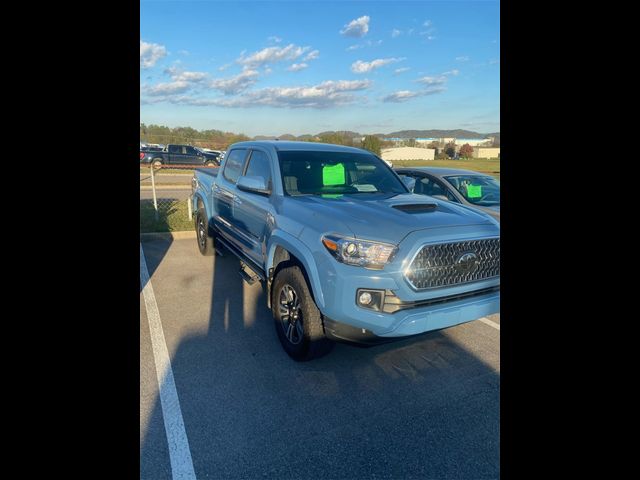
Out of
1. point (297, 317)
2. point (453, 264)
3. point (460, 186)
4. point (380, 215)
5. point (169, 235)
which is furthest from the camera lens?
point (169, 235)

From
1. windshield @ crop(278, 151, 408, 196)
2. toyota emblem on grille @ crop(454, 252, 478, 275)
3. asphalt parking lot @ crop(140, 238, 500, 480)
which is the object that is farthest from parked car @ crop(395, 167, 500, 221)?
toyota emblem on grille @ crop(454, 252, 478, 275)

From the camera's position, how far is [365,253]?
9.25 feet

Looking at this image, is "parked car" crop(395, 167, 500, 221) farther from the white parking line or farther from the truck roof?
the white parking line

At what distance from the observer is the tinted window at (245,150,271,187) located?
172 inches

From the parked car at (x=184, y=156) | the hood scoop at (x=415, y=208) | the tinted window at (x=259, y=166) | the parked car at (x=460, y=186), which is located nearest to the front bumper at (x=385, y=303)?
the hood scoop at (x=415, y=208)

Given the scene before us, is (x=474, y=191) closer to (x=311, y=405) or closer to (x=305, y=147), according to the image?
(x=305, y=147)

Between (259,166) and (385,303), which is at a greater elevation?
(259,166)

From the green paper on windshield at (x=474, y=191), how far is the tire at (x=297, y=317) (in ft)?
13.8

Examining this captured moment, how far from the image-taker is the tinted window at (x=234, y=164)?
17.3ft

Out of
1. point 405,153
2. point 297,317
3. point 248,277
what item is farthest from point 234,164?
point 405,153

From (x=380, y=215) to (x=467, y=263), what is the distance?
2.59 ft

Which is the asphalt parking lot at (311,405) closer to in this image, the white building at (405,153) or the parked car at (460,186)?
the parked car at (460,186)

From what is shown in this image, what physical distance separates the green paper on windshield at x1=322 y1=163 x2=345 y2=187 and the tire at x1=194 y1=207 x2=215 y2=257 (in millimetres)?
2967
